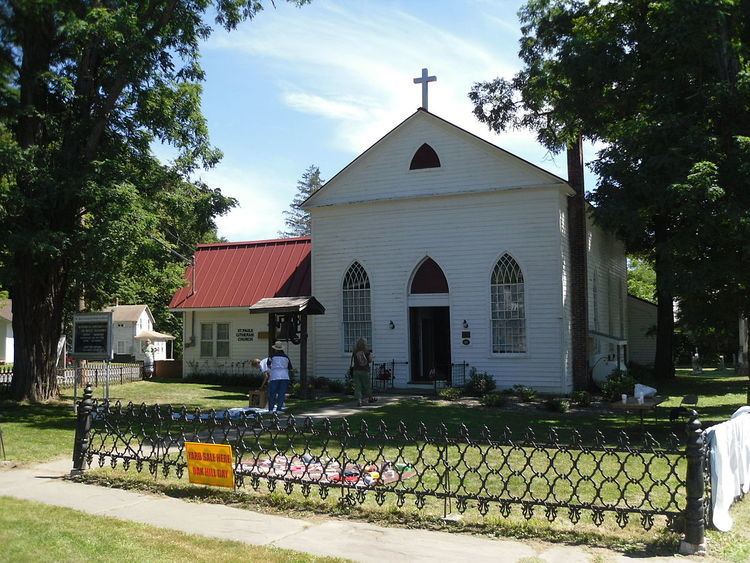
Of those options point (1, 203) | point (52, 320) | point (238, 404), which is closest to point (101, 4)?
point (1, 203)

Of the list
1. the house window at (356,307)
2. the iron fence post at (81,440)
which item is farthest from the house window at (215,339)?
the iron fence post at (81,440)

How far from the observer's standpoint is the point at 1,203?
50.8 ft

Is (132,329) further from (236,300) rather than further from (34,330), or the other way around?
(34,330)

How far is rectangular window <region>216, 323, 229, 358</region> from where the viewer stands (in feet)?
88.6

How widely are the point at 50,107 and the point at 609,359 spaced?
19065mm

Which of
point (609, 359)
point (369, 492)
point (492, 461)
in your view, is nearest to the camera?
point (369, 492)

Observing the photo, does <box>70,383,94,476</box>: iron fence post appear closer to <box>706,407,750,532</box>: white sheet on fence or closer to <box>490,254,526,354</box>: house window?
<box>706,407,750,532</box>: white sheet on fence

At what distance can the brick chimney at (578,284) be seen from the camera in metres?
21.0

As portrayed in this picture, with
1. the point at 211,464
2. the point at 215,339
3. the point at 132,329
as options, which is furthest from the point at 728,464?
the point at 132,329

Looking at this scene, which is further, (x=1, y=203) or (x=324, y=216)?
(x=324, y=216)

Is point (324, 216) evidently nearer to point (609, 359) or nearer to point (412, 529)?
point (609, 359)

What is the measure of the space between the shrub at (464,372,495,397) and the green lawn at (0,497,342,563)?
14.3 m

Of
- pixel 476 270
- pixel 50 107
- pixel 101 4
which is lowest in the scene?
pixel 476 270

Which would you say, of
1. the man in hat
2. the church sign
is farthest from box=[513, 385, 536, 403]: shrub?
the church sign
